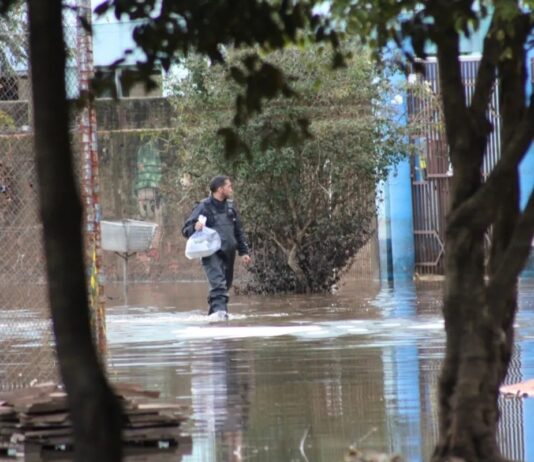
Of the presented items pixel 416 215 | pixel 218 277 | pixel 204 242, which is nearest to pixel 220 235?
pixel 204 242

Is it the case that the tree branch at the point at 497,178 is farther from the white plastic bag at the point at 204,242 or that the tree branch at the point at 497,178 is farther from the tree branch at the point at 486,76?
the white plastic bag at the point at 204,242

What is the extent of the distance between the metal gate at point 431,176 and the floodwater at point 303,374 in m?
4.85

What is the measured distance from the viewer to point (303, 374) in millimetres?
11789

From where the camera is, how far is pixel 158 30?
17.0 ft

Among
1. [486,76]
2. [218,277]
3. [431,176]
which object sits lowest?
[218,277]

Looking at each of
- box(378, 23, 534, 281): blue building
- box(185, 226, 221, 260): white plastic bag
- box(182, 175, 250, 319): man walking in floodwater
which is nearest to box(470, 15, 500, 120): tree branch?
box(182, 175, 250, 319): man walking in floodwater

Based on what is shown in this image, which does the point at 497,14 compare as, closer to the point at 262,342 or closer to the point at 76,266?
the point at 76,266

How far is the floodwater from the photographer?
28.2 feet

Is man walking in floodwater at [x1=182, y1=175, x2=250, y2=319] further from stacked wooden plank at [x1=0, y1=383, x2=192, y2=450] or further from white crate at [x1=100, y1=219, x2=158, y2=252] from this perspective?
stacked wooden plank at [x1=0, y1=383, x2=192, y2=450]

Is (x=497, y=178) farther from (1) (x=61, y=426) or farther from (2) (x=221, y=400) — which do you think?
(2) (x=221, y=400)

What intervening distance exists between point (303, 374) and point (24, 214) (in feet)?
17.7

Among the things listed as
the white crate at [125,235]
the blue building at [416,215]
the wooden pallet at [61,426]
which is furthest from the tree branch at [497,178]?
the blue building at [416,215]

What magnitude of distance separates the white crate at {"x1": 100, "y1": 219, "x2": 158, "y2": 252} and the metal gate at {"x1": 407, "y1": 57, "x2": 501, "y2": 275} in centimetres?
466

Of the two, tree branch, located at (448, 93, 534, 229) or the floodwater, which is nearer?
tree branch, located at (448, 93, 534, 229)
